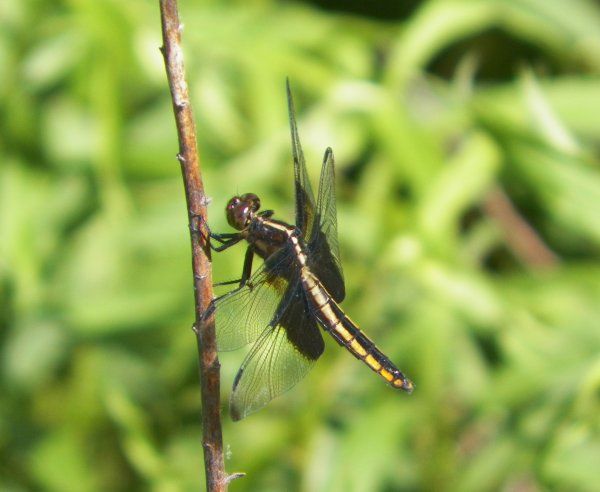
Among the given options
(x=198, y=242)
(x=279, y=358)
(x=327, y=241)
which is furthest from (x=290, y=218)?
(x=198, y=242)

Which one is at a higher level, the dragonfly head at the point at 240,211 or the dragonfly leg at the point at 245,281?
the dragonfly head at the point at 240,211

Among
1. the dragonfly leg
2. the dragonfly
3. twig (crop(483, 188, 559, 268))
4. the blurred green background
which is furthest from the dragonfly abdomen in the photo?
twig (crop(483, 188, 559, 268))

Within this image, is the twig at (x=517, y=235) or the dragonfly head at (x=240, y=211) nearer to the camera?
the dragonfly head at (x=240, y=211)

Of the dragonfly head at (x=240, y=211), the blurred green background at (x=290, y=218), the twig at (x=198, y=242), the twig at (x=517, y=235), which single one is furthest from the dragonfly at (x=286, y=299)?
the twig at (x=517, y=235)

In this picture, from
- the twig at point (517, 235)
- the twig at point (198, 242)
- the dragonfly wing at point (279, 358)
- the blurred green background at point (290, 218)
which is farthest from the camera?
the twig at point (517, 235)

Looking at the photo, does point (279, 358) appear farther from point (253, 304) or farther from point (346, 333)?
point (346, 333)

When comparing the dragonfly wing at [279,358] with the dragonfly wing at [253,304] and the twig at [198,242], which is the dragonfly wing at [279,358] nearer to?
the dragonfly wing at [253,304]

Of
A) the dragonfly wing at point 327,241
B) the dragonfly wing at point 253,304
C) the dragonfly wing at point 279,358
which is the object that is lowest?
the dragonfly wing at point 279,358
